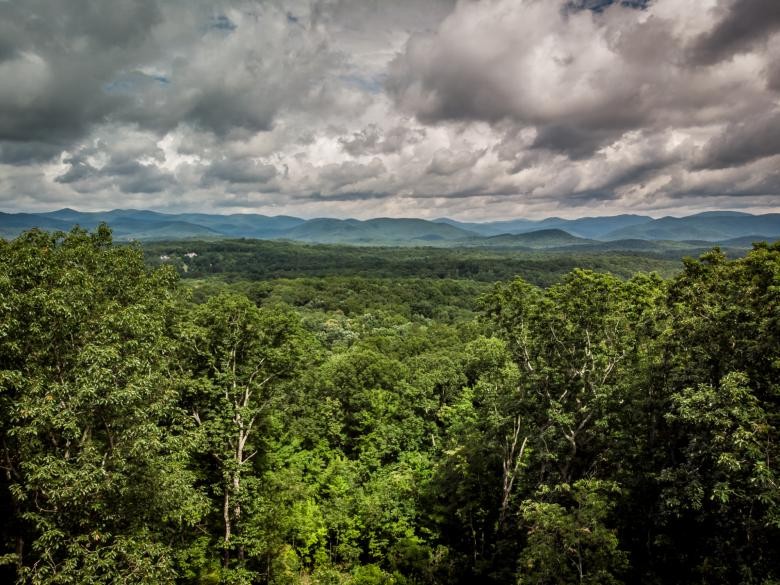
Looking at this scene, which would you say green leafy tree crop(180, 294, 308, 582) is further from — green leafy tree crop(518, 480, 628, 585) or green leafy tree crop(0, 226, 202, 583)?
green leafy tree crop(518, 480, 628, 585)

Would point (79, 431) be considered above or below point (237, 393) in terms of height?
A: above

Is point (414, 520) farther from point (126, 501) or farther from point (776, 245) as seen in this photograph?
point (776, 245)

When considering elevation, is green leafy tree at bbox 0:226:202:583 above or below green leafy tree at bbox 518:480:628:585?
above

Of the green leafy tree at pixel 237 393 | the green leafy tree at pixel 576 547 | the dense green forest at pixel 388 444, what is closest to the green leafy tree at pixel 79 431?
the dense green forest at pixel 388 444

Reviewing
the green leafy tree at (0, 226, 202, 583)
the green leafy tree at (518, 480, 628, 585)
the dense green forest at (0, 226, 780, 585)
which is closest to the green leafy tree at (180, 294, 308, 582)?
the dense green forest at (0, 226, 780, 585)

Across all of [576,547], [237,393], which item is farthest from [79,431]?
[576,547]

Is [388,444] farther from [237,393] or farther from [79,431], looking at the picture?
[79,431]

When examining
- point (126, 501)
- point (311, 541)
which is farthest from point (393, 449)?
point (126, 501)

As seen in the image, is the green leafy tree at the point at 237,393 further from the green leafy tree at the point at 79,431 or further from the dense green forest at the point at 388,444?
the green leafy tree at the point at 79,431
